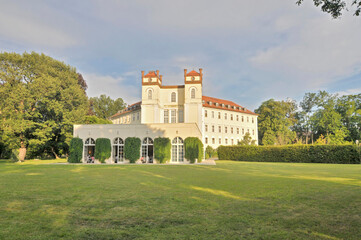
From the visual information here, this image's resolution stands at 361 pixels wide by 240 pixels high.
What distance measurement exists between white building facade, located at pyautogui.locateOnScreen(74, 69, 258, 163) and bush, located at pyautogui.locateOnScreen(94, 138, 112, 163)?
0.51 metres

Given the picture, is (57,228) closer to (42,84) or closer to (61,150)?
(42,84)

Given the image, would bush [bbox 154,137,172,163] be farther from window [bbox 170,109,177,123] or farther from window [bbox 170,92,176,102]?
window [bbox 170,92,176,102]

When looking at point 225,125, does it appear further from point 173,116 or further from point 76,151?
point 76,151

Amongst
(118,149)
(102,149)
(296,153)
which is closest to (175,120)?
(118,149)

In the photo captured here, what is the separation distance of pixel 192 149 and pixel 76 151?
13257 mm

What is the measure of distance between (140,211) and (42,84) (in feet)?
102

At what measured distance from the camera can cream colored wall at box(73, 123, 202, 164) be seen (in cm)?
2695

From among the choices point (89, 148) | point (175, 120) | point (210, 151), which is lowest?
point (210, 151)

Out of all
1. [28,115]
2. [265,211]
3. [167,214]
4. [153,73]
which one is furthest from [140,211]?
[153,73]

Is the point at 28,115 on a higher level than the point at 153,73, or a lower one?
lower

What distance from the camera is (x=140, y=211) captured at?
5215 millimetres

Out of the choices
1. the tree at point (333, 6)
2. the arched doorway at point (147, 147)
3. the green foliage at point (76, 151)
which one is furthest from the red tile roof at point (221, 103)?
the tree at point (333, 6)

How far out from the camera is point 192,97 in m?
39.2

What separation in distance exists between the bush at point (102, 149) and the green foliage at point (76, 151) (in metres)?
Result: 1.89
